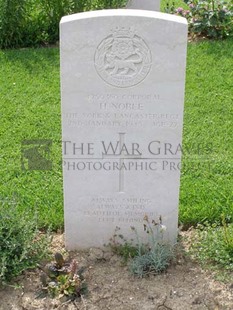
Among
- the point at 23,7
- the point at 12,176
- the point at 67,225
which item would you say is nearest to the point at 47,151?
the point at 12,176

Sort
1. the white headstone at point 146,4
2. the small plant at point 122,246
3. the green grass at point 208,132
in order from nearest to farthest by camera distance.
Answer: the small plant at point 122,246 < the green grass at point 208,132 < the white headstone at point 146,4

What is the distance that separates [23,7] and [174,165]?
4608 millimetres

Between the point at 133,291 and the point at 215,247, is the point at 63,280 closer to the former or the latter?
the point at 133,291

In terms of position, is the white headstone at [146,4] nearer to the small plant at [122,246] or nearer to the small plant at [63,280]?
the small plant at [122,246]

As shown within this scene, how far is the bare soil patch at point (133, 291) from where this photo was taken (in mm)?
3703

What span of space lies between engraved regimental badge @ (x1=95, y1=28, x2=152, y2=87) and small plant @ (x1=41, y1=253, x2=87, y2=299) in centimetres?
121

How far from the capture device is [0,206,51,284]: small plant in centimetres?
379

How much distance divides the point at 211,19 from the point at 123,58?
4607 millimetres

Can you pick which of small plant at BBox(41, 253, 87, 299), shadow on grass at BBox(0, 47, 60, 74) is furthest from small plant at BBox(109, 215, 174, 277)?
shadow on grass at BBox(0, 47, 60, 74)

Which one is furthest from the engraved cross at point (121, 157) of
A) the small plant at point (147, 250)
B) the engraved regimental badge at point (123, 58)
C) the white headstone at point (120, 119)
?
the engraved regimental badge at point (123, 58)

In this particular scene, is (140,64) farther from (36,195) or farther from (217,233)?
(36,195)

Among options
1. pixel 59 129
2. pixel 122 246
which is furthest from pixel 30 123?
pixel 122 246

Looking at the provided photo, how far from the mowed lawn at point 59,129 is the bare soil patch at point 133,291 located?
1.88 ft

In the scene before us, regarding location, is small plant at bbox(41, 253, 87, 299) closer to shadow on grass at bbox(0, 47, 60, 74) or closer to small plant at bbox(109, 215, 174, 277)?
small plant at bbox(109, 215, 174, 277)
